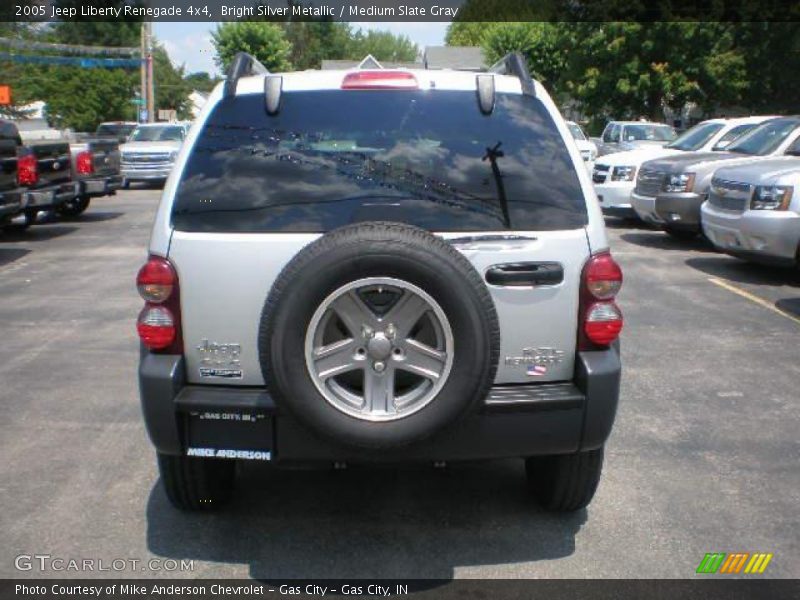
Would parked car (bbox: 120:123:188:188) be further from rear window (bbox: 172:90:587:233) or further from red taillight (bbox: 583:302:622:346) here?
red taillight (bbox: 583:302:622:346)

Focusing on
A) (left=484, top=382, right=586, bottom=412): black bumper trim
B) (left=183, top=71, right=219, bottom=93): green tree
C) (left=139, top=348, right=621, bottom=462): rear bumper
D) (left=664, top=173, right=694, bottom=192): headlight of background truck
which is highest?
(left=484, top=382, right=586, bottom=412): black bumper trim

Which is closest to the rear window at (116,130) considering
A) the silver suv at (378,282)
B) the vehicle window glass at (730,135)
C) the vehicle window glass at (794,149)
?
the vehicle window glass at (730,135)

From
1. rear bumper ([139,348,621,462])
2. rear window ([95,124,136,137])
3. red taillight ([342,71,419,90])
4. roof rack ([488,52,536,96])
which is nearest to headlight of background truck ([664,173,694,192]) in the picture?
roof rack ([488,52,536,96])

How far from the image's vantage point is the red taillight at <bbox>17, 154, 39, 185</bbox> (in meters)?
14.5

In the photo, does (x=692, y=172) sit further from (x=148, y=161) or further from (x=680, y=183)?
(x=148, y=161)

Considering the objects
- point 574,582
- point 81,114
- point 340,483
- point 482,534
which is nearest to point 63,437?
point 340,483

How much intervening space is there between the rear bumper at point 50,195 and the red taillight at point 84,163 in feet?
2.02

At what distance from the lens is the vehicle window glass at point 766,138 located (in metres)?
13.1

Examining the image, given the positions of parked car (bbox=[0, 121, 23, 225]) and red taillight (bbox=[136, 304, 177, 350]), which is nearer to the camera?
red taillight (bbox=[136, 304, 177, 350])

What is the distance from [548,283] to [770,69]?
36.0 metres

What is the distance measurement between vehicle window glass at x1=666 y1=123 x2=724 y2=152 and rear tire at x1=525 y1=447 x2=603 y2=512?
1254 centimetres

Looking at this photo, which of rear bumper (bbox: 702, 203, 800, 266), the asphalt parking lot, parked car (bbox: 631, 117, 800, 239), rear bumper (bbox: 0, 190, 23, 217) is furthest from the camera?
parked car (bbox: 631, 117, 800, 239)

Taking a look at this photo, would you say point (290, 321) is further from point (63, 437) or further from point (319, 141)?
point (63, 437)

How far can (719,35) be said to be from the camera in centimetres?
3638
